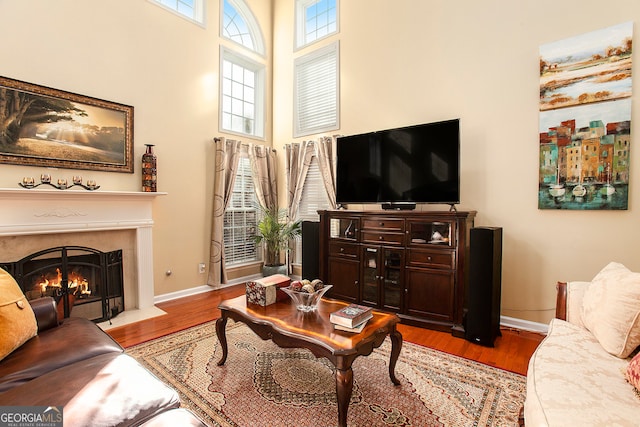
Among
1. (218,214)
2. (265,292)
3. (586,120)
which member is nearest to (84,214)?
(218,214)

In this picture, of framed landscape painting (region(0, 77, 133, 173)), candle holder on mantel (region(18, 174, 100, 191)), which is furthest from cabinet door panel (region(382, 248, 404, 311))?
candle holder on mantel (region(18, 174, 100, 191))

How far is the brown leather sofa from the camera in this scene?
1.13m

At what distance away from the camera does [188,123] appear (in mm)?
4203

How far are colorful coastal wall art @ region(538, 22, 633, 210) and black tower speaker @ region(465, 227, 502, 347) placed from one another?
76 cm

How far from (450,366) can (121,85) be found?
4.39 meters

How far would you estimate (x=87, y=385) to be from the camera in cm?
127

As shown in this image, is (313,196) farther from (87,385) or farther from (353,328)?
(87,385)

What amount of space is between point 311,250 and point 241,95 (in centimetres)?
281

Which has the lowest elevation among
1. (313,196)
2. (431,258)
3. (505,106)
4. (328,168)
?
(431,258)

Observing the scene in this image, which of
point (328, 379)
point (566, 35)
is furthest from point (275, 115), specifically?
point (328, 379)

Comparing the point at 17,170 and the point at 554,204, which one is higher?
the point at 17,170

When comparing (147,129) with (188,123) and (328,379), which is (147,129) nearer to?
(188,123)

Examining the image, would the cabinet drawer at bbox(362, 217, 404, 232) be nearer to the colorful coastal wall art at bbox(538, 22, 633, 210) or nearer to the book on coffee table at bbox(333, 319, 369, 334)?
the colorful coastal wall art at bbox(538, 22, 633, 210)

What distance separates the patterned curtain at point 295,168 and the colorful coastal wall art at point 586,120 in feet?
9.69
